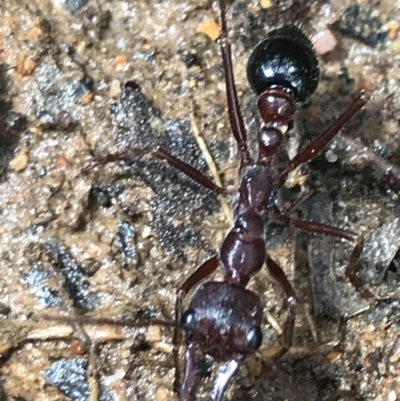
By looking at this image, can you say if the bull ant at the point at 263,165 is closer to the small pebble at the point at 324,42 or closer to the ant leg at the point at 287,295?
the ant leg at the point at 287,295

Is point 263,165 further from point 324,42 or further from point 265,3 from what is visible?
point 265,3

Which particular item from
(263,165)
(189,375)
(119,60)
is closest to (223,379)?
(189,375)

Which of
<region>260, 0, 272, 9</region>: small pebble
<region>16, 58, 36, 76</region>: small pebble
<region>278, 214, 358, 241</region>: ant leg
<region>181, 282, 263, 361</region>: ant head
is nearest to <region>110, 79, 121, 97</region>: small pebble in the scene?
<region>16, 58, 36, 76</region>: small pebble

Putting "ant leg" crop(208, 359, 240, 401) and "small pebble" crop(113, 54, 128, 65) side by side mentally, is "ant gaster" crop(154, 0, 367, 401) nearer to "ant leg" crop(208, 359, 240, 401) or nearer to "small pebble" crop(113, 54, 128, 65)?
"ant leg" crop(208, 359, 240, 401)

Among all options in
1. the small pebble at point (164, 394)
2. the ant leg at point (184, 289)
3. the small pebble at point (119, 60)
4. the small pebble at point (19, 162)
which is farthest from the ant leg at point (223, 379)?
the small pebble at point (119, 60)

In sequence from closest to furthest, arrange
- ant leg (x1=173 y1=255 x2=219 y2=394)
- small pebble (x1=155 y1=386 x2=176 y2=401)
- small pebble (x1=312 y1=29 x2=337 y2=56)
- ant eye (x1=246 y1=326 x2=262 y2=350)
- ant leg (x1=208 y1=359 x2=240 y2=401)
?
ant leg (x1=208 y1=359 x2=240 y2=401) < ant eye (x1=246 y1=326 x2=262 y2=350) < ant leg (x1=173 y1=255 x2=219 y2=394) < small pebble (x1=155 y1=386 x2=176 y2=401) < small pebble (x1=312 y1=29 x2=337 y2=56)

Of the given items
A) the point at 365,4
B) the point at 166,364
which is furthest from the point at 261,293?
the point at 365,4
